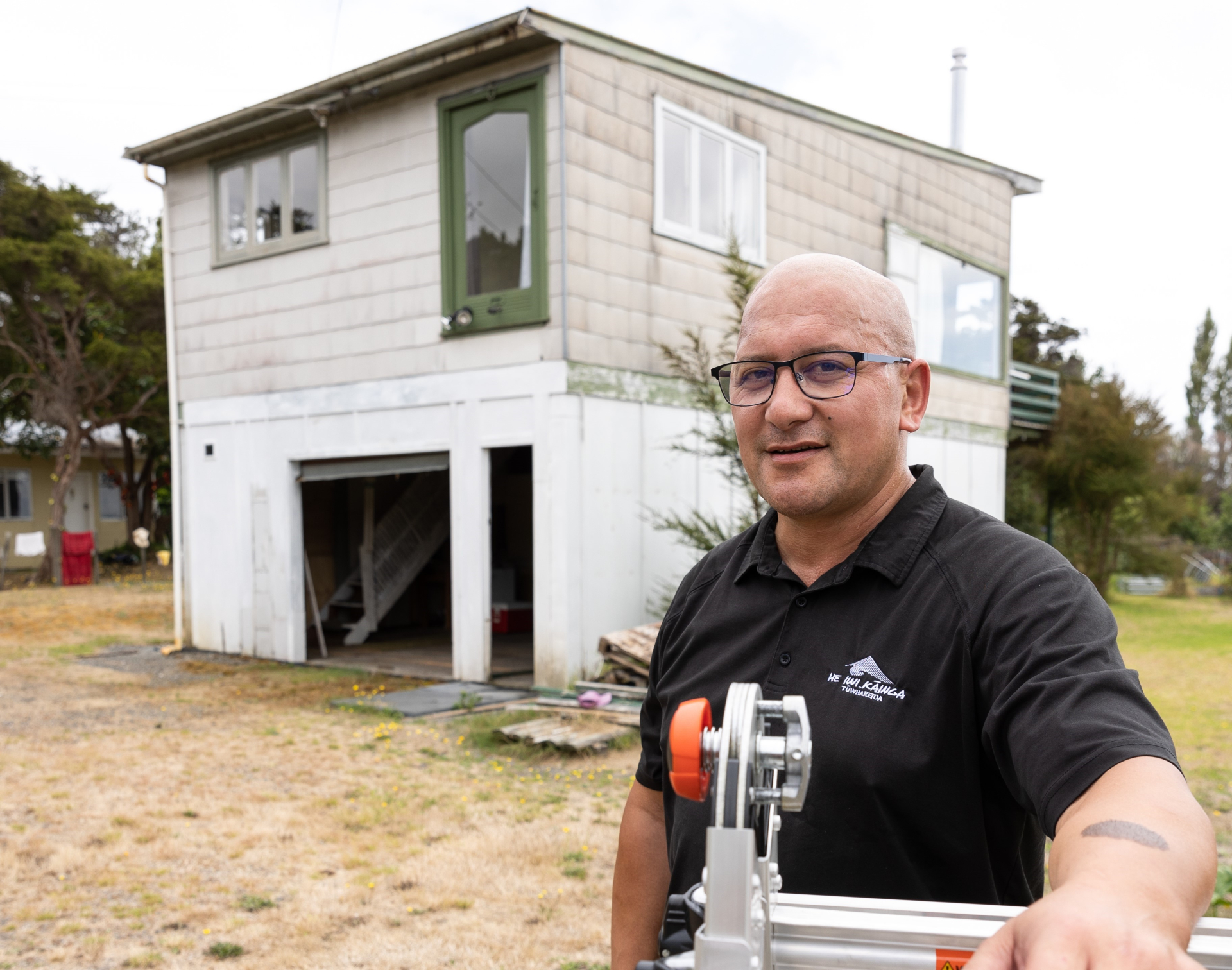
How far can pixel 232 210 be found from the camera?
12148 millimetres

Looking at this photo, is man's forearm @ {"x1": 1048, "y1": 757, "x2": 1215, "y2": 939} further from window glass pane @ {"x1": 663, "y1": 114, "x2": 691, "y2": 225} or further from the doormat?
window glass pane @ {"x1": 663, "y1": 114, "x2": 691, "y2": 225}

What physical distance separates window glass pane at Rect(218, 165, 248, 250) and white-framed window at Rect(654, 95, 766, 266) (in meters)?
5.31

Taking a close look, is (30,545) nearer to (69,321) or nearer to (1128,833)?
(69,321)

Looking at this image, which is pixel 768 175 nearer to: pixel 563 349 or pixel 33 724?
pixel 563 349

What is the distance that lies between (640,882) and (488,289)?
8.34 metres

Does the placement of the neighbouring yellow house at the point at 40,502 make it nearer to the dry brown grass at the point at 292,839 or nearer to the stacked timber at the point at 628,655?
the dry brown grass at the point at 292,839

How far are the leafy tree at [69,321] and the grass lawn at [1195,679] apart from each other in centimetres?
2159

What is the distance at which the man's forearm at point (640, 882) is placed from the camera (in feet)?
6.57

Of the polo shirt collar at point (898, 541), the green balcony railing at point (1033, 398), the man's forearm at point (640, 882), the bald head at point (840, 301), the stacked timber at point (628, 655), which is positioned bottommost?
the stacked timber at point (628, 655)

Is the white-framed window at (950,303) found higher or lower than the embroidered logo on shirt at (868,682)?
higher

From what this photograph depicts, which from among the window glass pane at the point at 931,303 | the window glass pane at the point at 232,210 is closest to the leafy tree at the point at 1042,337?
the window glass pane at the point at 931,303

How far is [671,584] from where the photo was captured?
1002 centimetres

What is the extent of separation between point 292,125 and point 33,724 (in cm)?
677

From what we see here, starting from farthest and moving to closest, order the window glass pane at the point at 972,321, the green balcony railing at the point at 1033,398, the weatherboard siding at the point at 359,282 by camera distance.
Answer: the green balcony railing at the point at 1033,398 → the window glass pane at the point at 972,321 → the weatherboard siding at the point at 359,282
